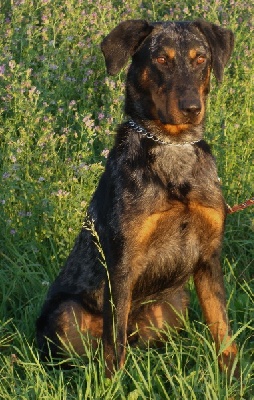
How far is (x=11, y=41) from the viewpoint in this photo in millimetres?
7469

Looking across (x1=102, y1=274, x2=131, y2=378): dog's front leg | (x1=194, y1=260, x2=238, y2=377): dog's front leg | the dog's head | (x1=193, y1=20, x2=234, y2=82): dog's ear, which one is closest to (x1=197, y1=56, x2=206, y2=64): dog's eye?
the dog's head

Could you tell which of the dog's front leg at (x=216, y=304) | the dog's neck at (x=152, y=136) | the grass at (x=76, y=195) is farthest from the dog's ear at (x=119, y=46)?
the dog's front leg at (x=216, y=304)

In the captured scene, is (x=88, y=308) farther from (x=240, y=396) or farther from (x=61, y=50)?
(x=61, y=50)

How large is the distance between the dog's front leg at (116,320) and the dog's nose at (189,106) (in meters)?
0.92

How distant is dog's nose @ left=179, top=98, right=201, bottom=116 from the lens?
436 cm

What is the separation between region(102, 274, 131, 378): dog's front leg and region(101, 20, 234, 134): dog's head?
0.91 m

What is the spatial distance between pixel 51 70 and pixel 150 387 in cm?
426

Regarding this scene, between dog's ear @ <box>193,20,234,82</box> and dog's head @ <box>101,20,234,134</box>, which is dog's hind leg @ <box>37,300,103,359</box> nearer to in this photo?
dog's head @ <box>101,20,234,134</box>

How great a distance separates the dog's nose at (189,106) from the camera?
171 inches

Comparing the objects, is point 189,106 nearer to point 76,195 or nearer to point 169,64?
point 169,64

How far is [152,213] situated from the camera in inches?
173

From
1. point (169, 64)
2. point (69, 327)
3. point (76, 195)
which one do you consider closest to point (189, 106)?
point (169, 64)

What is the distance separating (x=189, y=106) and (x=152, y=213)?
58cm

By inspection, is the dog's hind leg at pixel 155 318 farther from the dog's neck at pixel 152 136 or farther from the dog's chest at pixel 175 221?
the dog's neck at pixel 152 136
